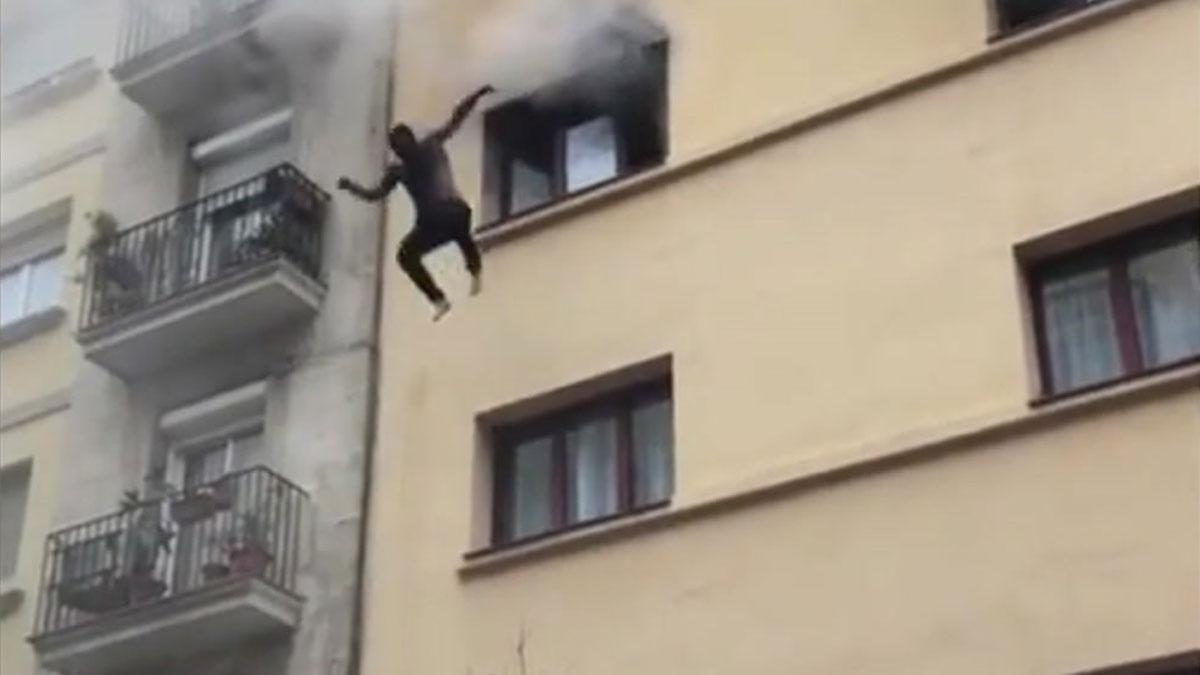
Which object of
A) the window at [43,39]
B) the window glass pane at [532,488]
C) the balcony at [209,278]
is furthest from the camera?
the window at [43,39]

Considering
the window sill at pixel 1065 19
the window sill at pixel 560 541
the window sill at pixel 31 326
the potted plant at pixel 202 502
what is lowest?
the window sill at pixel 560 541

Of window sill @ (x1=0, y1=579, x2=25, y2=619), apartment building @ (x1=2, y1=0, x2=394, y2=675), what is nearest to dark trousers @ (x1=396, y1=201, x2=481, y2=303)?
apartment building @ (x1=2, y1=0, x2=394, y2=675)

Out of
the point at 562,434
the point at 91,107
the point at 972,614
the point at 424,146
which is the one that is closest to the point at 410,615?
the point at 562,434

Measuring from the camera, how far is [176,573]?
46.2 feet

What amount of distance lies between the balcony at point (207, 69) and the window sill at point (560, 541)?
481cm

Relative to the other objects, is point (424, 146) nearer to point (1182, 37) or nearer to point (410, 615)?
point (410, 615)

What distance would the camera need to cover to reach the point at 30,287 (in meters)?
17.2

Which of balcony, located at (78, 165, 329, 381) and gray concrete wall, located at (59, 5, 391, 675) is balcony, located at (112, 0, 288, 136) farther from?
balcony, located at (78, 165, 329, 381)

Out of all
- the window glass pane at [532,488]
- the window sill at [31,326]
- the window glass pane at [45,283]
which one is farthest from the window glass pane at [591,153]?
the window glass pane at [45,283]

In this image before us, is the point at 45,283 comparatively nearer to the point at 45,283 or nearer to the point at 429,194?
the point at 45,283

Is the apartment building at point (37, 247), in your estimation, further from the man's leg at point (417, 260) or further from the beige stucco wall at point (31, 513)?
the man's leg at point (417, 260)

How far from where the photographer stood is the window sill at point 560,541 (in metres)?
12.1

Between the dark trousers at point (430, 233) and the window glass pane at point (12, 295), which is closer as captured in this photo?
the dark trousers at point (430, 233)

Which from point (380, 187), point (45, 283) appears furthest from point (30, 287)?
point (380, 187)
